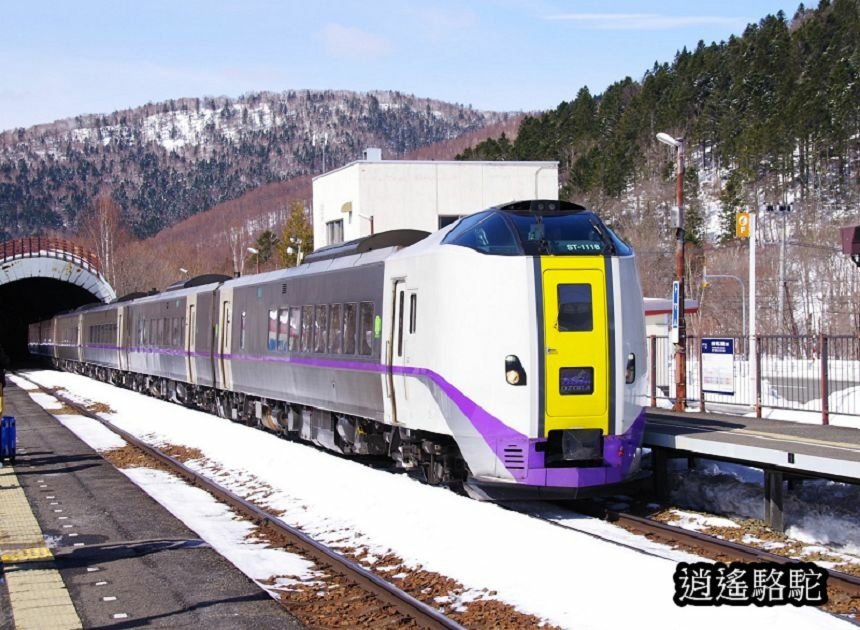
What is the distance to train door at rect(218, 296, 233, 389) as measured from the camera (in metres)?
25.3

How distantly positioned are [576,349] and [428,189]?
4235 centimetres

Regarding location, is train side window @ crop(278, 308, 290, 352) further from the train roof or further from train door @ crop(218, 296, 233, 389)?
train door @ crop(218, 296, 233, 389)

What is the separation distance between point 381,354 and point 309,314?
13.9 feet

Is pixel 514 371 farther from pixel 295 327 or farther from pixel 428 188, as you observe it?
pixel 428 188

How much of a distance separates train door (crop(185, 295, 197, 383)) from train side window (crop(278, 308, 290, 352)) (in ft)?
27.1

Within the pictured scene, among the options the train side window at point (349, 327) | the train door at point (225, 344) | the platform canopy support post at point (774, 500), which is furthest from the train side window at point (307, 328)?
the platform canopy support post at point (774, 500)

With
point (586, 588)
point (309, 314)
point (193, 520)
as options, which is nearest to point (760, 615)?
point (586, 588)

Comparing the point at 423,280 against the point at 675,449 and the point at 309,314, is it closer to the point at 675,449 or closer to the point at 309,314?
the point at 675,449

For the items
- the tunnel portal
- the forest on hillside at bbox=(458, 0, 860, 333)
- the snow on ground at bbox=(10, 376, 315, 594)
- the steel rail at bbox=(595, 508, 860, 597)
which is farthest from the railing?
the steel rail at bbox=(595, 508, 860, 597)

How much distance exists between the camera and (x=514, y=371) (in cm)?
1234

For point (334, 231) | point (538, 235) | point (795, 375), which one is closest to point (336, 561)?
point (538, 235)

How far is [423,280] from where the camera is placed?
1367 cm

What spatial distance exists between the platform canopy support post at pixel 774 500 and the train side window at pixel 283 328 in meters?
10.2

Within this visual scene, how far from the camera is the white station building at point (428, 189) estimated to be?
175 ft
